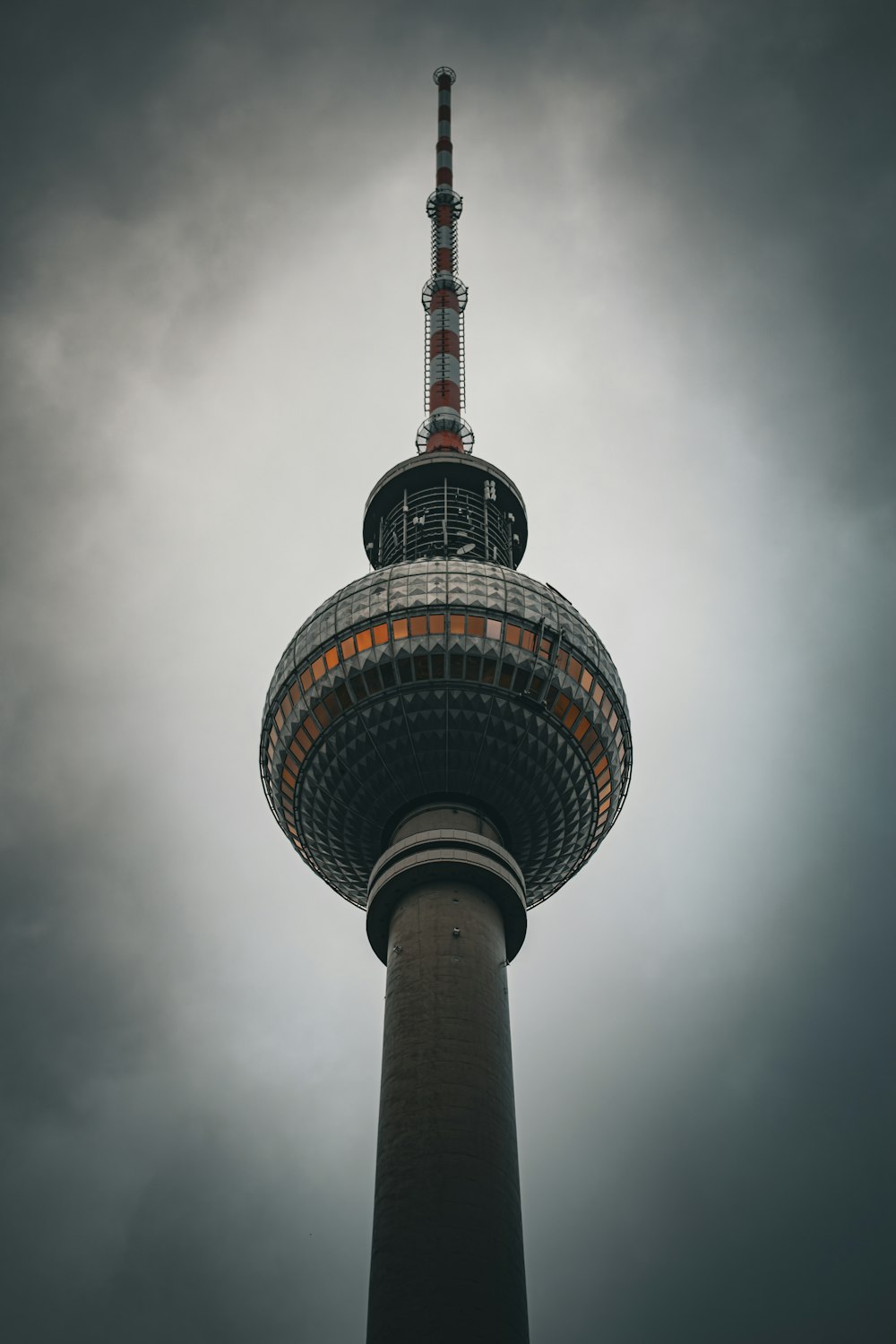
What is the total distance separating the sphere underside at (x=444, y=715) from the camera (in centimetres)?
4722

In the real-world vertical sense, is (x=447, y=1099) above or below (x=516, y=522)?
below

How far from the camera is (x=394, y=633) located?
4822 cm

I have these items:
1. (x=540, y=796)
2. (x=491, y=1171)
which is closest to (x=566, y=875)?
(x=540, y=796)

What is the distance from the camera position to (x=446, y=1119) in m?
38.2

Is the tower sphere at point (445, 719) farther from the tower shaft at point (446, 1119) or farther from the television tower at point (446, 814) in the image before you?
the tower shaft at point (446, 1119)

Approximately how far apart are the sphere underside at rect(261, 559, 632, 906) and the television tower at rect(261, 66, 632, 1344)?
0.09 m

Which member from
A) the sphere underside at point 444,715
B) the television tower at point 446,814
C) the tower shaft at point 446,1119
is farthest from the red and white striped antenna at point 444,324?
the tower shaft at point 446,1119

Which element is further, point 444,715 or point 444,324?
point 444,324

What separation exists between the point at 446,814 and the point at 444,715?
14.0 feet

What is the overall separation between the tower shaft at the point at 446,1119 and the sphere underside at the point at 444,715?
10.3 ft

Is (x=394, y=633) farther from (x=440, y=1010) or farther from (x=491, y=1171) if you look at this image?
(x=491, y=1171)

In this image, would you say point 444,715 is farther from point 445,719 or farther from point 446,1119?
point 446,1119

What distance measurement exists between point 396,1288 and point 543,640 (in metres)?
25.7

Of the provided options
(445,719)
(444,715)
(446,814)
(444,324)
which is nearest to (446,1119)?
(446,814)
